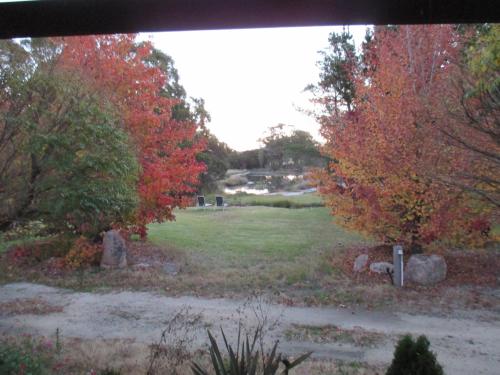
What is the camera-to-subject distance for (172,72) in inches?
1158

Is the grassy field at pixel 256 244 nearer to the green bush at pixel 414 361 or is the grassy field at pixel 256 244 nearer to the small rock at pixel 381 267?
the small rock at pixel 381 267

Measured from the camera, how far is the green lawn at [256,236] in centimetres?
1435

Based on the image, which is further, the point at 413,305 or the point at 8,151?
the point at 413,305

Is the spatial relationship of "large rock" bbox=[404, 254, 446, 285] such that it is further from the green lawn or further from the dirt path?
the green lawn

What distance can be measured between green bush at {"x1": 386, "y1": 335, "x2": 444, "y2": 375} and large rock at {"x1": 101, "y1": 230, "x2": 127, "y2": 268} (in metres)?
9.72

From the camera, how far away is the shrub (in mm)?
11805

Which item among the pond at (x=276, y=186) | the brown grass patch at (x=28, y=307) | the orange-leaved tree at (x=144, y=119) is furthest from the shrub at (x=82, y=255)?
the pond at (x=276, y=186)

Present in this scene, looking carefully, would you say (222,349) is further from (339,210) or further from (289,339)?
(339,210)

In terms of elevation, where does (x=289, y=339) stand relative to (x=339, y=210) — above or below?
below

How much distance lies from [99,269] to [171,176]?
3.24m

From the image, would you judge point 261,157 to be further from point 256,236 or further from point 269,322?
point 269,322

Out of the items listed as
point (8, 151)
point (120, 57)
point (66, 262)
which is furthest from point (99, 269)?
point (8, 151)

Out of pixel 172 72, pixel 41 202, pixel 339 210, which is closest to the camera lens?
pixel 41 202

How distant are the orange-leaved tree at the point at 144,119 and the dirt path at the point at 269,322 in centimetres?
366
